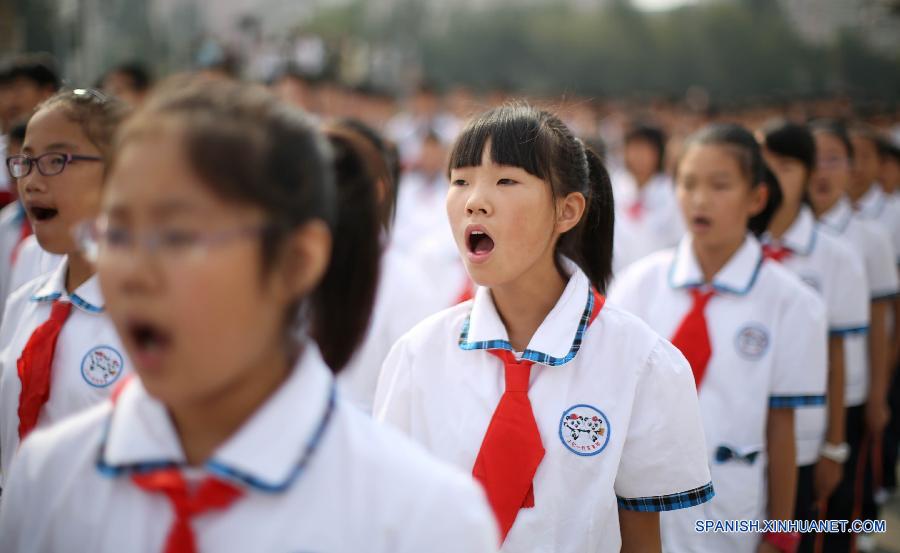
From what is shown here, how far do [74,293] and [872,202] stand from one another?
20.1 feet

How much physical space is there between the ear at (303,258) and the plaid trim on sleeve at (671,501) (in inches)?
50.3

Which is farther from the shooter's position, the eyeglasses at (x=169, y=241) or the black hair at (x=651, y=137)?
the black hair at (x=651, y=137)

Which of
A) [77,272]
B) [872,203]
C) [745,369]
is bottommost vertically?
[745,369]

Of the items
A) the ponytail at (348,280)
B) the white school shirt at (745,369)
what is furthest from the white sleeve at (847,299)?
the ponytail at (348,280)

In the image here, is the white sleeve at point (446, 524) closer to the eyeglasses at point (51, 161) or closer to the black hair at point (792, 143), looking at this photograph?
the eyeglasses at point (51, 161)

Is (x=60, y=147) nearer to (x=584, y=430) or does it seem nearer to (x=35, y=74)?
(x=584, y=430)

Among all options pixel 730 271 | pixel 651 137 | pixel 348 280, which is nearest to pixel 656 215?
pixel 651 137

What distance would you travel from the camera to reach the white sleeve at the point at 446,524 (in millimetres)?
1390

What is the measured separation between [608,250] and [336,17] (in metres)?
31.1

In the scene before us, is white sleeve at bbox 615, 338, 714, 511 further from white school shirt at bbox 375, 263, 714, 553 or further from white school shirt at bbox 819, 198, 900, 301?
white school shirt at bbox 819, 198, 900, 301

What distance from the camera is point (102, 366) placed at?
2389 mm

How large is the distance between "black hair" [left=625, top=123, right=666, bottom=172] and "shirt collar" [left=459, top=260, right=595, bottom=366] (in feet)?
19.4

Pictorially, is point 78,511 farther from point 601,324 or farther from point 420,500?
point 601,324

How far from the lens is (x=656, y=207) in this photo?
8031 mm
